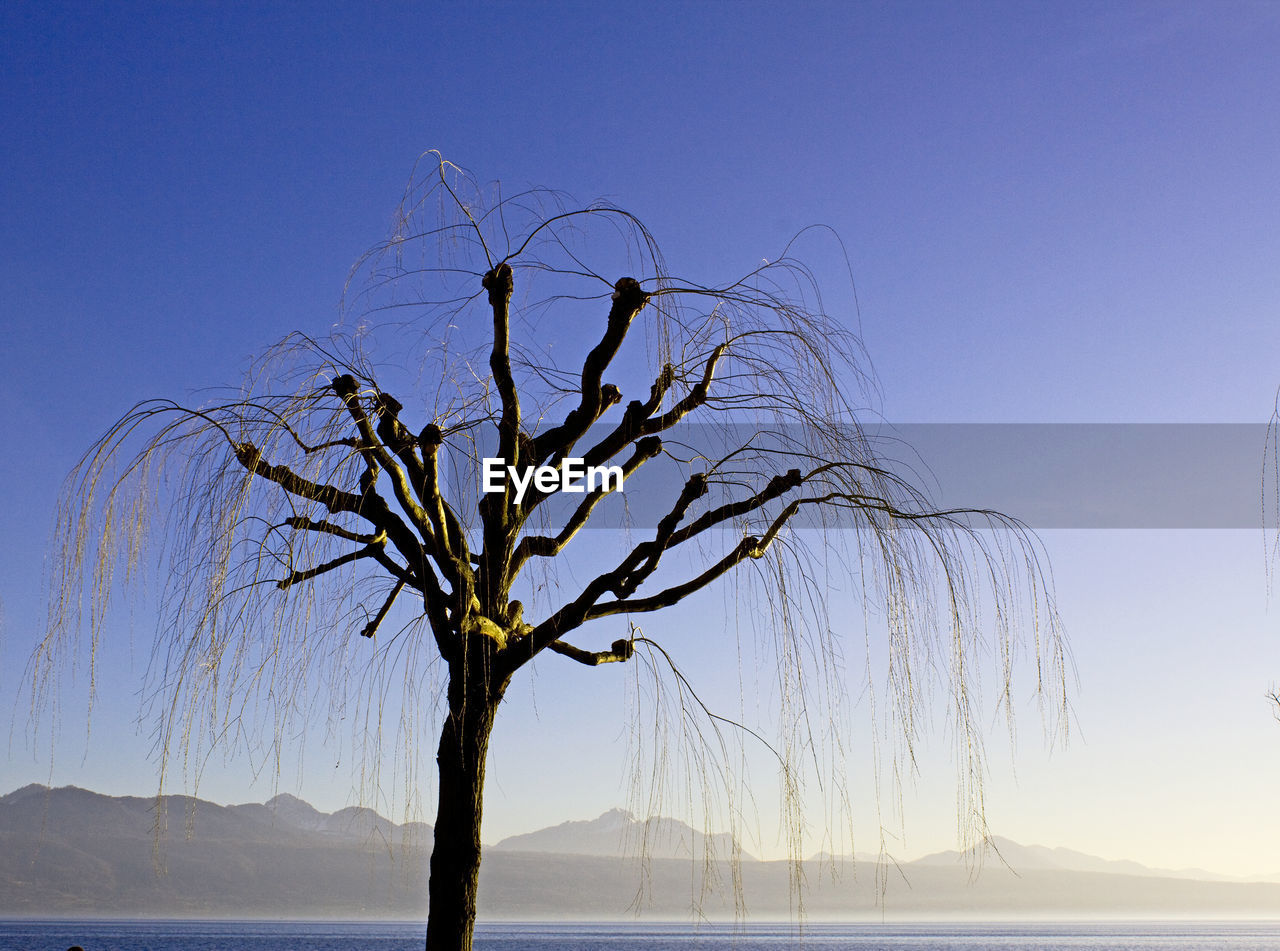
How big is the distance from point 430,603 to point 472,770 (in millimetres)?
732

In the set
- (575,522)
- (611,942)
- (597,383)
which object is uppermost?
(597,383)

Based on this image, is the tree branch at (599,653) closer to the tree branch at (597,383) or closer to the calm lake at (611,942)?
the tree branch at (597,383)

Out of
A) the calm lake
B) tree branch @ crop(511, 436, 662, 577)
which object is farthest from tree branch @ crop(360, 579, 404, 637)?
the calm lake

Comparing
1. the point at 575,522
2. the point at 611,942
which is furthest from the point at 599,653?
the point at 611,942

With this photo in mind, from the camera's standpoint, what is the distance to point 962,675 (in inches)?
172

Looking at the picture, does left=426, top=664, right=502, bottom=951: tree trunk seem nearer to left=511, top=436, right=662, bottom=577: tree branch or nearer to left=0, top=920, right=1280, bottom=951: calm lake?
left=511, top=436, right=662, bottom=577: tree branch

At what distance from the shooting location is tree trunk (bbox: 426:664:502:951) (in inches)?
175

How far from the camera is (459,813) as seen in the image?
178 inches

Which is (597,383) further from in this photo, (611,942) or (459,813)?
(611,942)

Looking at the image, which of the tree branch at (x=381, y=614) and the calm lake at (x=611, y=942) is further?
the calm lake at (x=611, y=942)

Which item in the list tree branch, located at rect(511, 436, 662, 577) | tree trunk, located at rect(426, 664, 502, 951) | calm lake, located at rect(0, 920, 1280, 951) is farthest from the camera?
calm lake, located at rect(0, 920, 1280, 951)

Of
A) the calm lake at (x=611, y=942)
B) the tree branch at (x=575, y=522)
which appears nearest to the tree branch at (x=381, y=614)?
the tree branch at (x=575, y=522)

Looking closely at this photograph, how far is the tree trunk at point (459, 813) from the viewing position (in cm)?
445

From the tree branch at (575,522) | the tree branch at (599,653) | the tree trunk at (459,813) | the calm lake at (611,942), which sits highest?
the tree branch at (575,522)
